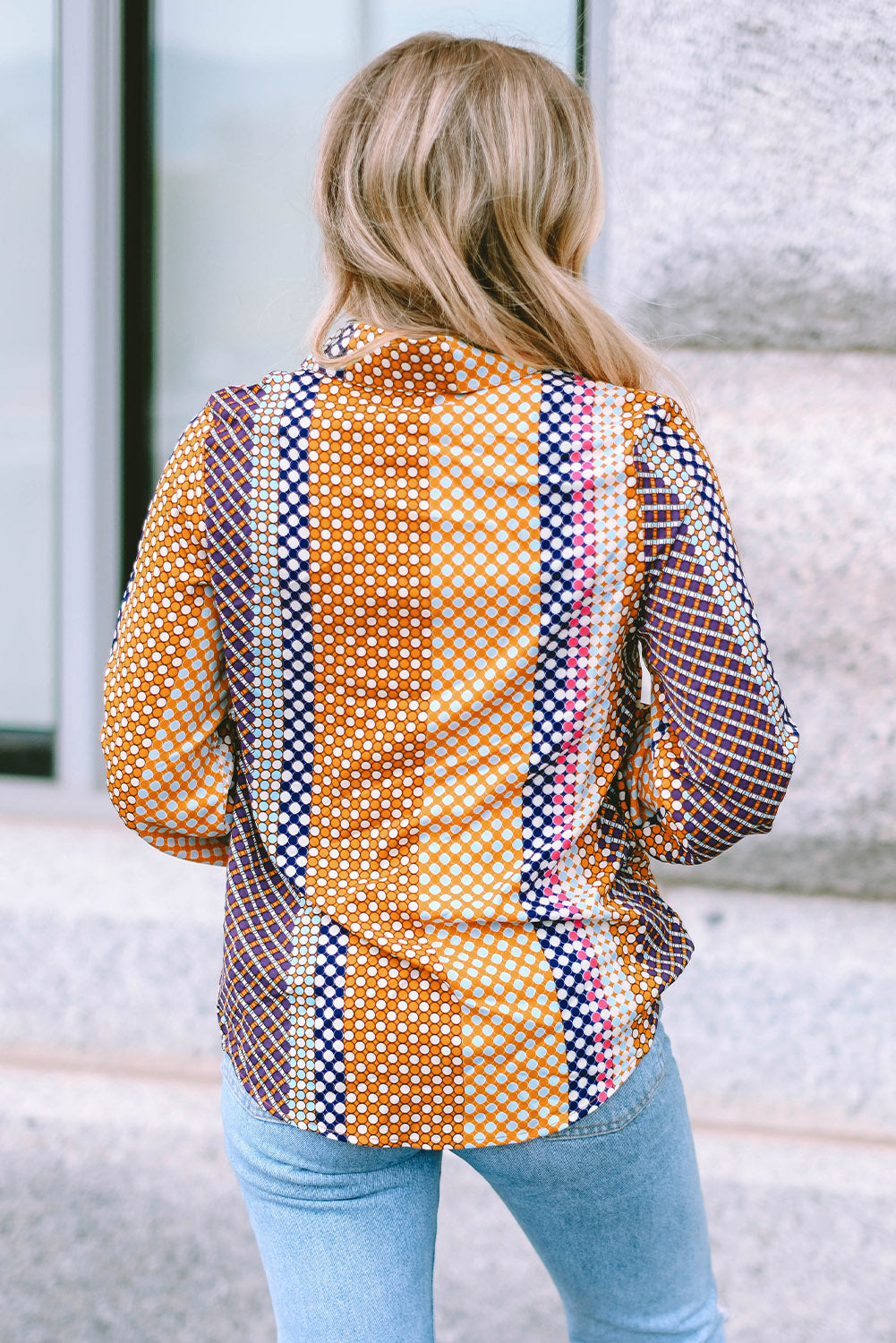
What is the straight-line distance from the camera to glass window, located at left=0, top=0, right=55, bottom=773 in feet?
9.48

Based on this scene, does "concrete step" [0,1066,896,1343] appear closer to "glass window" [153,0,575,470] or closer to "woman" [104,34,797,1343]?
"woman" [104,34,797,1343]

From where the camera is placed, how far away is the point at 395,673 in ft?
3.91

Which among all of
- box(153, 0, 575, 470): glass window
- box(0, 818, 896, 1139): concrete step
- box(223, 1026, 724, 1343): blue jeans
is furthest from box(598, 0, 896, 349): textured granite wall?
box(223, 1026, 724, 1343): blue jeans

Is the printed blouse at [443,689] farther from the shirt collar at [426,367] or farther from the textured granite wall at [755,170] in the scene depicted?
the textured granite wall at [755,170]

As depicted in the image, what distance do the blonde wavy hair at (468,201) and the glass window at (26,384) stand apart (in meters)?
1.90

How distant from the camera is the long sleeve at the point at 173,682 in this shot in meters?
1.23

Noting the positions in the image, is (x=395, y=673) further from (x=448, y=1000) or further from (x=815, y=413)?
(x=815, y=413)

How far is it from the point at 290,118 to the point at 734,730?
2110 mm

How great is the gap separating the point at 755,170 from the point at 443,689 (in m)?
1.51

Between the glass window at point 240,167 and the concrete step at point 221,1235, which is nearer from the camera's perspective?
the concrete step at point 221,1235

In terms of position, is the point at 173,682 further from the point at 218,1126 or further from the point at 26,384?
the point at 26,384

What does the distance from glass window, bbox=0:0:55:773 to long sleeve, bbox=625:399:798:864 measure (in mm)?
2160

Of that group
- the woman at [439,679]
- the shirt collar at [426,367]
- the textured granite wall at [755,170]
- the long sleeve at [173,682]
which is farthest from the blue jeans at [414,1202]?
the textured granite wall at [755,170]

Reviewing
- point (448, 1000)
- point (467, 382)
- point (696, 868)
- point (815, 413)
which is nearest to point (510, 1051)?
point (448, 1000)
